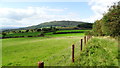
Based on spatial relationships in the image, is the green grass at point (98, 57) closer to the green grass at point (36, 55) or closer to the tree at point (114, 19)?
the green grass at point (36, 55)

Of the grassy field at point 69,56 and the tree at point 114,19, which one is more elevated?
the tree at point 114,19

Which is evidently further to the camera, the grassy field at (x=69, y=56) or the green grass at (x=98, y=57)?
the grassy field at (x=69, y=56)

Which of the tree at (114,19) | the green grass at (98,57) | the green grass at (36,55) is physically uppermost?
the tree at (114,19)

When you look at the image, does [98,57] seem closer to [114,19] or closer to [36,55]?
[36,55]

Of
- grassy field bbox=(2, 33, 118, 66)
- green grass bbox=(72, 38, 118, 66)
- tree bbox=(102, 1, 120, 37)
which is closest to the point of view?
green grass bbox=(72, 38, 118, 66)

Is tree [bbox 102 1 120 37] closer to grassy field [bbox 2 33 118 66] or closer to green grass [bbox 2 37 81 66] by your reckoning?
grassy field [bbox 2 33 118 66]

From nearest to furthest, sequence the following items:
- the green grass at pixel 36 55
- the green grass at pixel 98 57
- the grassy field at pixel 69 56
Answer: the green grass at pixel 98 57 → the grassy field at pixel 69 56 → the green grass at pixel 36 55

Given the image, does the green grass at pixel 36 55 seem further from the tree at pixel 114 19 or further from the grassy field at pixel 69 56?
the tree at pixel 114 19

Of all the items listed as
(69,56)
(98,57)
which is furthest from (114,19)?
(98,57)

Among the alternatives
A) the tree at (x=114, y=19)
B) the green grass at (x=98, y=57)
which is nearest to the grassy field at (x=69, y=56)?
the green grass at (x=98, y=57)

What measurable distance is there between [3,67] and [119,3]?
72.4ft

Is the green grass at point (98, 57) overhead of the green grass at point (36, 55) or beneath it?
overhead

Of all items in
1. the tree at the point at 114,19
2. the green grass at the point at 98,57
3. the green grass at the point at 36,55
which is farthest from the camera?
the tree at the point at 114,19

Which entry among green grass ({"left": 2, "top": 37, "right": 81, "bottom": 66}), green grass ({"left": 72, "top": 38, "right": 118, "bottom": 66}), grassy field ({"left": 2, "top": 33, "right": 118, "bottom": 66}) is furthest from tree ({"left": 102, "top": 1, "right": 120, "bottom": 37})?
green grass ({"left": 72, "top": 38, "right": 118, "bottom": 66})
